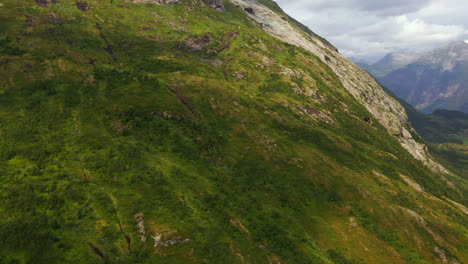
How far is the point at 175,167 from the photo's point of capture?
203 ft

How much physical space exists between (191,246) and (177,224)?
214 inches

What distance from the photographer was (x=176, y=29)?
163m

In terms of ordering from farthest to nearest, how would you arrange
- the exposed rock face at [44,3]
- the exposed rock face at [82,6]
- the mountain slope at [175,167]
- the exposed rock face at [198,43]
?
1. the exposed rock face at [198,43]
2. the exposed rock face at [82,6]
3. the exposed rock face at [44,3]
4. the mountain slope at [175,167]

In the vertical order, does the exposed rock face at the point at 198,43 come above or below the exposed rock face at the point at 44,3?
above

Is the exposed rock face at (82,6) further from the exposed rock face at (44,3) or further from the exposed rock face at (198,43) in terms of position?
the exposed rock face at (198,43)

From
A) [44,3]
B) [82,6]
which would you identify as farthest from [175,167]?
[82,6]

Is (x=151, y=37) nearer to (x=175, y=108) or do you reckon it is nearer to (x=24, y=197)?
(x=175, y=108)

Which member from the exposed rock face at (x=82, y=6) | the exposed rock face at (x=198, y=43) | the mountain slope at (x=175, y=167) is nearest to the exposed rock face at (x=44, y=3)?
the mountain slope at (x=175, y=167)

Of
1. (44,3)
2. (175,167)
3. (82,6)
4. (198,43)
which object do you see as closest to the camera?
(175,167)

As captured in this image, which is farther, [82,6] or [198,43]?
[198,43]

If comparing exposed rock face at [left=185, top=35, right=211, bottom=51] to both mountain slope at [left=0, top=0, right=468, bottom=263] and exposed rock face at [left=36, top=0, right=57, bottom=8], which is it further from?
exposed rock face at [left=36, top=0, right=57, bottom=8]

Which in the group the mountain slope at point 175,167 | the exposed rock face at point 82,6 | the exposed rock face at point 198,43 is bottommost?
the mountain slope at point 175,167

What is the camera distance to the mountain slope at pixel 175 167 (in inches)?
1638

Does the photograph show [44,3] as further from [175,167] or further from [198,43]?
[175,167]
